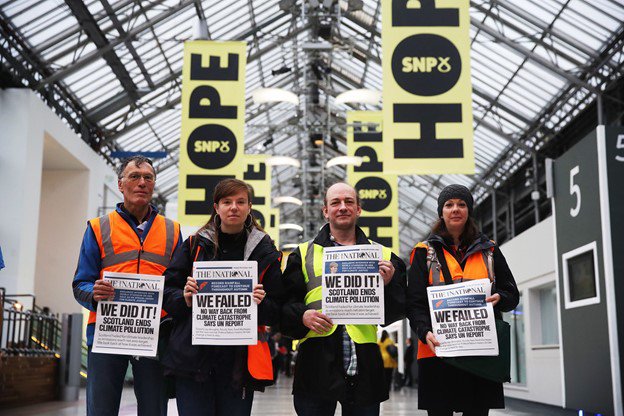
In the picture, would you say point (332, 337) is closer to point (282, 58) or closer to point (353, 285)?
point (353, 285)

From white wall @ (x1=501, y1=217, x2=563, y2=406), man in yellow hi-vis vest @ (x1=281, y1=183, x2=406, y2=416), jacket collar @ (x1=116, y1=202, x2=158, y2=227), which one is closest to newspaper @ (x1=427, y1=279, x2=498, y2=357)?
man in yellow hi-vis vest @ (x1=281, y1=183, x2=406, y2=416)

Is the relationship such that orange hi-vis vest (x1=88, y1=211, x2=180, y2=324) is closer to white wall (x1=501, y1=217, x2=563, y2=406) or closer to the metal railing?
the metal railing

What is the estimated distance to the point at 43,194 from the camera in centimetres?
2536

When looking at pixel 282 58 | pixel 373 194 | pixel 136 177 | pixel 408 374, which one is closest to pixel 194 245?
pixel 136 177

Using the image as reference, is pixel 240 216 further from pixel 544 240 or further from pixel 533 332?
pixel 533 332

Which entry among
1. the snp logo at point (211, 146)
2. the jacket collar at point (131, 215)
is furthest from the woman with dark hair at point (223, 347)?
the snp logo at point (211, 146)

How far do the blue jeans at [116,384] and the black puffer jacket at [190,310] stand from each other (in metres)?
0.26

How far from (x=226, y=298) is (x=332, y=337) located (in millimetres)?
543

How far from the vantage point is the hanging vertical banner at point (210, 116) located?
11.7 meters

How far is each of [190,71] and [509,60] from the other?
13431mm

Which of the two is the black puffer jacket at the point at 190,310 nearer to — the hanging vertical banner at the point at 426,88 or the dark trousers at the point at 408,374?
the hanging vertical banner at the point at 426,88

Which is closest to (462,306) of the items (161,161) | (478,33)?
(478,33)

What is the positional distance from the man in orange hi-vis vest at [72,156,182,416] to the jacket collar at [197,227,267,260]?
0.31 metres

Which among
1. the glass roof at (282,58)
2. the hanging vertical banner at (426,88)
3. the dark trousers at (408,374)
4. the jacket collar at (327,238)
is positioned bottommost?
the dark trousers at (408,374)
